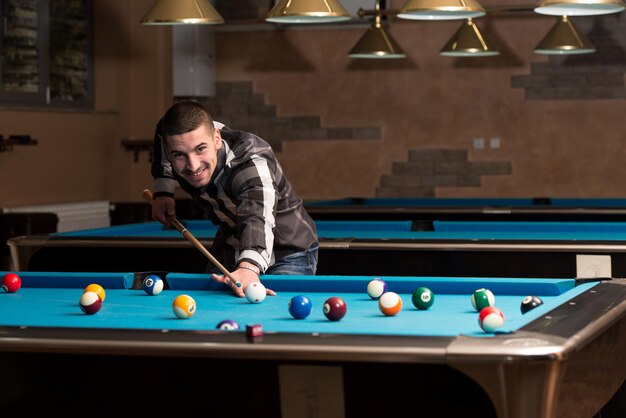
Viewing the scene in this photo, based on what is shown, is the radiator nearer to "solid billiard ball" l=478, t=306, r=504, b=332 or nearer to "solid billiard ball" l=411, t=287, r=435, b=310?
"solid billiard ball" l=411, t=287, r=435, b=310

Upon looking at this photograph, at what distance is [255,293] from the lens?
2.96m

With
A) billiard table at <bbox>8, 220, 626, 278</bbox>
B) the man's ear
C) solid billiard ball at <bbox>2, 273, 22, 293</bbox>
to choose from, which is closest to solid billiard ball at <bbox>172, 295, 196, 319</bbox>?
solid billiard ball at <bbox>2, 273, 22, 293</bbox>

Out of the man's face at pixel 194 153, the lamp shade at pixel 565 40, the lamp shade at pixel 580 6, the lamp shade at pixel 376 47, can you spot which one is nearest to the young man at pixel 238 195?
the man's face at pixel 194 153

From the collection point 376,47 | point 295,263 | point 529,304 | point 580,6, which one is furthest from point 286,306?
point 376,47

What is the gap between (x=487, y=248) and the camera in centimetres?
430

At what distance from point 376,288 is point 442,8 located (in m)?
2.08

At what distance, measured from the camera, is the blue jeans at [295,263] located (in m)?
3.88

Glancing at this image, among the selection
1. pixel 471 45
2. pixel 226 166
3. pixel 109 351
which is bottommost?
pixel 109 351

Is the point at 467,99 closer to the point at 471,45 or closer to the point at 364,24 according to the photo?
the point at 364,24

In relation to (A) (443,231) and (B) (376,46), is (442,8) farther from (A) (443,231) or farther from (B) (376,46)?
(B) (376,46)

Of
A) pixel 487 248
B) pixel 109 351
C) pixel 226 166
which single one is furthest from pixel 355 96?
pixel 109 351

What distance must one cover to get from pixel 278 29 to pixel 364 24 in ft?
2.29

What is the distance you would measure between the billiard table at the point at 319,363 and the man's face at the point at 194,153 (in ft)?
2.68

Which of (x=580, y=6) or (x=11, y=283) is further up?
(x=580, y=6)
